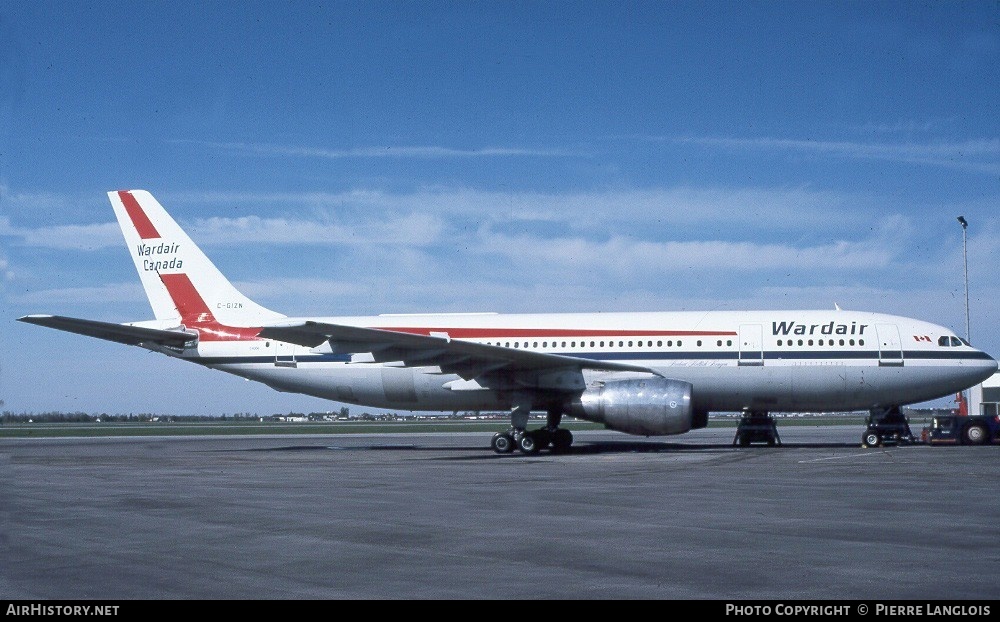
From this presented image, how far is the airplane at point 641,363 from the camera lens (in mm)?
24344

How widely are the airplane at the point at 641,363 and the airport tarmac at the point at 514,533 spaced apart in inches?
197

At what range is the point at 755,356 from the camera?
2572cm

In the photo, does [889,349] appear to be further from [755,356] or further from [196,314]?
[196,314]

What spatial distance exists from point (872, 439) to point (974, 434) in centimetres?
432

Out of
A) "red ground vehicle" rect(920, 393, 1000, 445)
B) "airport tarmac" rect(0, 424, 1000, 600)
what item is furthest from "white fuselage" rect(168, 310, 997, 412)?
"airport tarmac" rect(0, 424, 1000, 600)

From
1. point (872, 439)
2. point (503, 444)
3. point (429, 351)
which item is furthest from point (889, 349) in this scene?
point (429, 351)

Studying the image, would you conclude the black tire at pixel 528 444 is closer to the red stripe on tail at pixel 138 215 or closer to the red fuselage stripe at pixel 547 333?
the red fuselage stripe at pixel 547 333

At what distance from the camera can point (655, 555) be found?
8.43 metres

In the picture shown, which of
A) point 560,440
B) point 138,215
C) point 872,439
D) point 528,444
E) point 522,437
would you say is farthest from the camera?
point 138,215

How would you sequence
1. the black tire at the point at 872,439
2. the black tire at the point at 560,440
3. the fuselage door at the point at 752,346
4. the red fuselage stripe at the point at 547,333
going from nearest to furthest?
the fuselage door at the point at 752,346 < the red fuselage stripe at the point at 547,333 < the black tire at the point at 872,439 < the black tire at the point at 560,440

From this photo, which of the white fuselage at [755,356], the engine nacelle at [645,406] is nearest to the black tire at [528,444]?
the white fuselage at [755,356]
